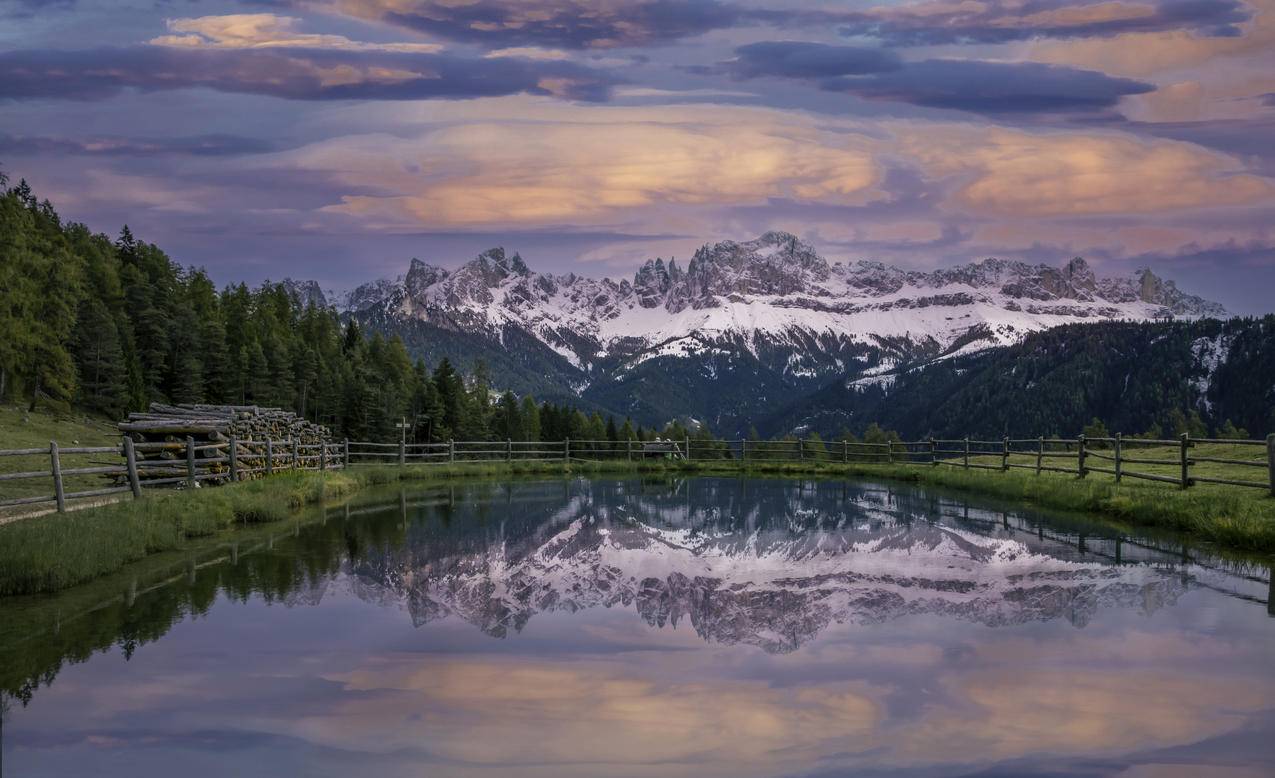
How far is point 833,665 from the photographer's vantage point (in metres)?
11.4

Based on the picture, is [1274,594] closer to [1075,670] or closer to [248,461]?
[1075,670]

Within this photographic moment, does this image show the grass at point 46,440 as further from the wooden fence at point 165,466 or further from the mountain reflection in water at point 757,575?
the mountain reflection in water at point 757,575

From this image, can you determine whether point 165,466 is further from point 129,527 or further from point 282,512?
point 129,527

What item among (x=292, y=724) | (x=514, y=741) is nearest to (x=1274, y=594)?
(x=514, y=741)

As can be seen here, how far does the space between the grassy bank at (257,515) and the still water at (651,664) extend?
814 millimetres

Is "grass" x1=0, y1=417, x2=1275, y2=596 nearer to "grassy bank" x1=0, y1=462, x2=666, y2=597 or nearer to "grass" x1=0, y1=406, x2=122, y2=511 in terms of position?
"grassy bank" x1=0, y1=462, x2=666, y2=597

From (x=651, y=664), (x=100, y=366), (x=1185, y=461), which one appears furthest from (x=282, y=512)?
(x=100, y=366)

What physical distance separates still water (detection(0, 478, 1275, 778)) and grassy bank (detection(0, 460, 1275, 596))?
0.81 m

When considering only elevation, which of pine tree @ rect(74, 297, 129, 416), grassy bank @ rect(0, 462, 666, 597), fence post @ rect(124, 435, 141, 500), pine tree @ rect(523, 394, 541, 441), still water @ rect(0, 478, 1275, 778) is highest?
pine tree @ rect(74, 297, 129, 416)

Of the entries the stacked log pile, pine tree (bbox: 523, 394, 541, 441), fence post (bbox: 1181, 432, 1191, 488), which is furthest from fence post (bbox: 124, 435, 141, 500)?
pine tree (bbox: 523, 394, 541, 441)

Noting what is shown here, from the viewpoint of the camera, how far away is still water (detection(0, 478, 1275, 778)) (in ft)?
28.4

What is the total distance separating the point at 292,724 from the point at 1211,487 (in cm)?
2599

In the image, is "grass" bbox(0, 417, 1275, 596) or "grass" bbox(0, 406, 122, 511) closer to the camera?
"grass" bbox(0, 417, 1275, 596)

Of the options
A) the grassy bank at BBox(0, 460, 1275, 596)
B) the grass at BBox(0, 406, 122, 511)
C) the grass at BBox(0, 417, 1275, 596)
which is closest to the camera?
the grassy bank at BBox(0, 460, 1275, 596)
